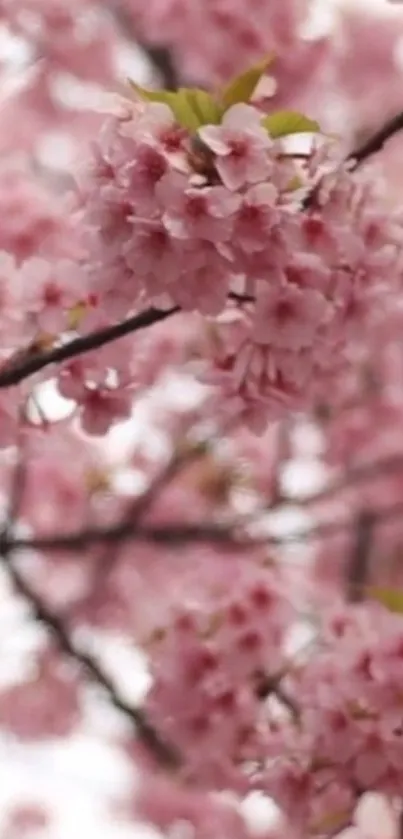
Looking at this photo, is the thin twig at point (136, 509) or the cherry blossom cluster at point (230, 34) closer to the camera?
the cherry blossom cluster at point (230, 34)

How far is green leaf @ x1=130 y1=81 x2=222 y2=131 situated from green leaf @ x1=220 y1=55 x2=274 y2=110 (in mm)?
12

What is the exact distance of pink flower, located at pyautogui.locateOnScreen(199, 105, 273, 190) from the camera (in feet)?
2.53

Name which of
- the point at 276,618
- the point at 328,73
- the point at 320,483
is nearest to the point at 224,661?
the point at 276,618

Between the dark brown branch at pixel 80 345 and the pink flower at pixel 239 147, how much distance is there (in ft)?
0.40

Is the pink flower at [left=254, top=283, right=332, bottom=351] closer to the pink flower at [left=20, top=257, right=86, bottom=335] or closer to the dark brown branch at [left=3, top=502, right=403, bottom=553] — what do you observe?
the pink flower at [left=20, top=257, right=86, bottom=335]

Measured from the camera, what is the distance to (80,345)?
0.91 meters

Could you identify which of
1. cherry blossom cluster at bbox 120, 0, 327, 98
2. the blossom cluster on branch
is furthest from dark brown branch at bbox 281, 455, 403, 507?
cherry blossom cluster at bbox 120, 0, 327, 98

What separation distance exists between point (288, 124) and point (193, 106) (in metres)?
0.07

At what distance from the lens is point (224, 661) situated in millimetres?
1267

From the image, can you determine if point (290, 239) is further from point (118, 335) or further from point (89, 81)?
point (89, 81)

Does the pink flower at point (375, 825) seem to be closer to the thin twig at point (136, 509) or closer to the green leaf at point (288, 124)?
the thin twig at point (136, 509)

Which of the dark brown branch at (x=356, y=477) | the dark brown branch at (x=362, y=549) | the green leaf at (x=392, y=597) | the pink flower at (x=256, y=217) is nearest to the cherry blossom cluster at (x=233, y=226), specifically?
the pink flower at (x=256, y=217)

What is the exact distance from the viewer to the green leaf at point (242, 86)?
2.76 feet

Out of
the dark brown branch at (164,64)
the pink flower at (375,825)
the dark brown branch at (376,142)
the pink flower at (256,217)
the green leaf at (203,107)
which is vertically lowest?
Result: the pink flower at (375,825)
